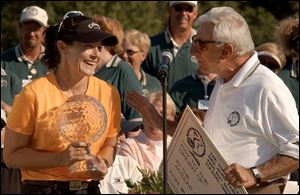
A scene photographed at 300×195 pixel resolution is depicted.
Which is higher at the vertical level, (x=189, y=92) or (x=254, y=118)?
(x=254, y=118)

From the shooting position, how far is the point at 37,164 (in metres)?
5.46

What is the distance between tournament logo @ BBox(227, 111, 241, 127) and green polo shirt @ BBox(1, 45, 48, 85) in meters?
3.96

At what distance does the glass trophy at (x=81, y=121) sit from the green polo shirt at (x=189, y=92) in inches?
112

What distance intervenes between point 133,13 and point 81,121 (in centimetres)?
1692

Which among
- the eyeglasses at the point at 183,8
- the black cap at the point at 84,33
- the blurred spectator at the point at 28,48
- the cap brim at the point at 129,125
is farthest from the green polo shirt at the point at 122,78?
the black cap at the point at 84,33

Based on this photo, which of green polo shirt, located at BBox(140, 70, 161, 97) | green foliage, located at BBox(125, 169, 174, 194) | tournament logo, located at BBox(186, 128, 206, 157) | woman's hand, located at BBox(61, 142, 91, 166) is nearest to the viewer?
tournament logo, located at BBox(186, 128, 206, 157)

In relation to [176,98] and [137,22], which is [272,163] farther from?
[137,22]

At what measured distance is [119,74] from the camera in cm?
809

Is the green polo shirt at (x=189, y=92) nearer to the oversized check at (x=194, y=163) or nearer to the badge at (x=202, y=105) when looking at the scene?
the badge at (x=202, y=105)

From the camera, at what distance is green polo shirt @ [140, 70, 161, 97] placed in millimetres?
8553

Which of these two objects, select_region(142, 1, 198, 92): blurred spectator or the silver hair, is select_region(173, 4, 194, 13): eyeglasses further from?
the silver hair

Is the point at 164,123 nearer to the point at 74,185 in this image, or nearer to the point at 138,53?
the point at 74,185

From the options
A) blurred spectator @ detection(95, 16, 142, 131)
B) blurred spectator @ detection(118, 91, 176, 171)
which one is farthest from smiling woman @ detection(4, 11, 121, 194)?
blurred spectator @ detection(95, 16, 142, 131)

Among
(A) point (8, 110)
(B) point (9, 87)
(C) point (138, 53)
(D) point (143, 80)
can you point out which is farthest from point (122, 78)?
(B) point (9, 87)
